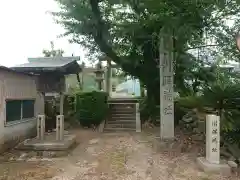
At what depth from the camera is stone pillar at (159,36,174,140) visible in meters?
9.96

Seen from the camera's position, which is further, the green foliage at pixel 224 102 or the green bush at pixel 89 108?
the green bush at pixel 89 108

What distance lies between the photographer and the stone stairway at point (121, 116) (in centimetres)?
1391

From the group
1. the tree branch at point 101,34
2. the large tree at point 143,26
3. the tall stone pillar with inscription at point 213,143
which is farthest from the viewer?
the tree branch at point 101,34

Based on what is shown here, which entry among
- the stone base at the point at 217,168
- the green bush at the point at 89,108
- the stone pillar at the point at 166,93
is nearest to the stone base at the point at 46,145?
the stone pillar at the point at 166,93

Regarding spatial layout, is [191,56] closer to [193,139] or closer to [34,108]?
[193,139]

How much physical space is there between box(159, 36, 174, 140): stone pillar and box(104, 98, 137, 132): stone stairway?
3.56 metres

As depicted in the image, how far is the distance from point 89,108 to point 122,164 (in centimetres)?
658

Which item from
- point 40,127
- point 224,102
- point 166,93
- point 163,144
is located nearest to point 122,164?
point 163,144

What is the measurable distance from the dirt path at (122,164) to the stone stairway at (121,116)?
335cm

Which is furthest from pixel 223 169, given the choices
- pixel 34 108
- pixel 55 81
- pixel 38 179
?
pixel 34 108

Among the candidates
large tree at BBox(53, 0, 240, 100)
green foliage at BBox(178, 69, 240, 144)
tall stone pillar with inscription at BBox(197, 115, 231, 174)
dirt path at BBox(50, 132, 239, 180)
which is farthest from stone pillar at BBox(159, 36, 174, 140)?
tall stone pillar with inscription at BBox(197, 115, 231, 174)

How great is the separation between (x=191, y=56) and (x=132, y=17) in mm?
3578

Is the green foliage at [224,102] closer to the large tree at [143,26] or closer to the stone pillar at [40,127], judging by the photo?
the large tree at [143,26]

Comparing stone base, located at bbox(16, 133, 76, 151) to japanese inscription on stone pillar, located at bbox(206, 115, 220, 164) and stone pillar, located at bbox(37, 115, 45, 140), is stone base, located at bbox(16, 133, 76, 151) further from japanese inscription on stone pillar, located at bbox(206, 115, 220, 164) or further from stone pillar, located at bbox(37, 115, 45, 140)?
japanese inscription on stone pillar, located at bbox(206, 115, 220, 164)
